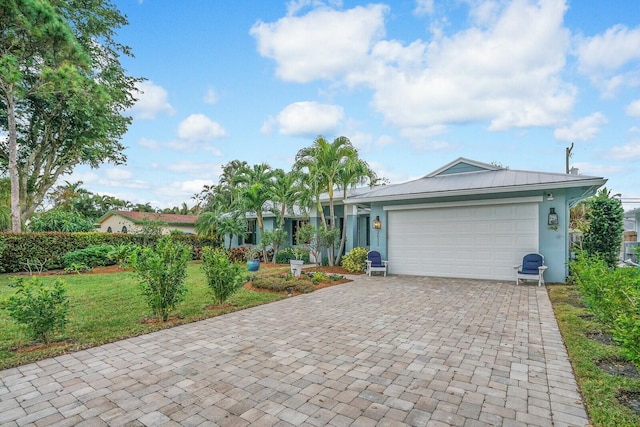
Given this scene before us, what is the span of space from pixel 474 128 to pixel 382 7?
8.00m

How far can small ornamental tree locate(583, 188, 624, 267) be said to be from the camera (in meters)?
9.59

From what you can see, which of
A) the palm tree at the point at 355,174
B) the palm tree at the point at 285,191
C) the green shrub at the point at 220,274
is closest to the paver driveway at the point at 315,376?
the green shrub at the point at 220,274

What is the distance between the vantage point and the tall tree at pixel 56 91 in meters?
14.1

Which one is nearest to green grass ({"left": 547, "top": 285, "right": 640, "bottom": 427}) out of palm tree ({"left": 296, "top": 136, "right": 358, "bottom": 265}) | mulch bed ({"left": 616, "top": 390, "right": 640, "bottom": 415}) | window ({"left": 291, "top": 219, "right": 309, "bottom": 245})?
mulch bed ({"left": 616, "top": 390, "right": 640, "bottom": 415})

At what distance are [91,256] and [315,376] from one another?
13.5 meters

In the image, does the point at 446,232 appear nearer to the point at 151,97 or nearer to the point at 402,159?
the point at 402,159

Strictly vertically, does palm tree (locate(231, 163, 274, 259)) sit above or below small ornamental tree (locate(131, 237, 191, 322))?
above

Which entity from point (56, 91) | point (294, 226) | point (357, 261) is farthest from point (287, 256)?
point (56, 91)

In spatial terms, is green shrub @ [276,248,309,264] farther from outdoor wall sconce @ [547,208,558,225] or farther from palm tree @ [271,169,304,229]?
outdoor wall sconce @ [547,208,558,225]

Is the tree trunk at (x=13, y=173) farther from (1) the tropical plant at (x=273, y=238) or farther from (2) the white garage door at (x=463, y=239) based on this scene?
(2) the white garage door at (x=463, y=239)

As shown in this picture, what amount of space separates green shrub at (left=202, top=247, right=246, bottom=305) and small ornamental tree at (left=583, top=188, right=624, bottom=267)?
10074 millimetres

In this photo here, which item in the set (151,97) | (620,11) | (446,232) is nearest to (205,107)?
(151,97)

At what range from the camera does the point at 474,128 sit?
15.3 metres

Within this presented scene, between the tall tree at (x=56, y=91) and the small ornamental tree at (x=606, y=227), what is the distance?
20310 mm
